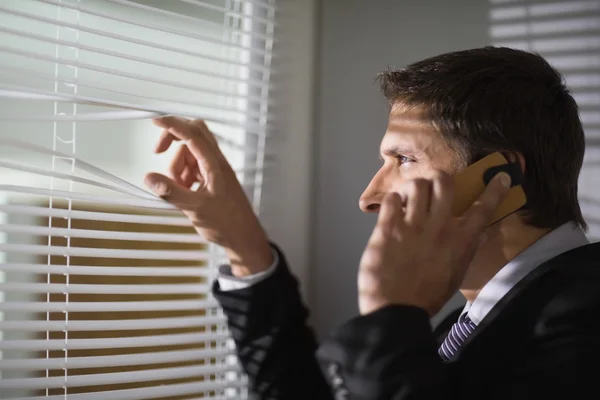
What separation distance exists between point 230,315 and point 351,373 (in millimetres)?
437

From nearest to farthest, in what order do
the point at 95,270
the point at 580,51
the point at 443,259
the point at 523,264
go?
the point at 443,259, the point at 523,264, the point at 95,270, the point at 580,51

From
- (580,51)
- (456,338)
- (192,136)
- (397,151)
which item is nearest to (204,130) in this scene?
(192,136)

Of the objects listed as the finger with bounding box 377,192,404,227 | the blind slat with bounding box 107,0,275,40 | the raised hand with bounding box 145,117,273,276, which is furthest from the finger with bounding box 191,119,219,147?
the finger with bounding box 377,192,404,227

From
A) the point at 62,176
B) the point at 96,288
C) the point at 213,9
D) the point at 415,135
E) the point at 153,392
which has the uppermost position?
the point at 213,9

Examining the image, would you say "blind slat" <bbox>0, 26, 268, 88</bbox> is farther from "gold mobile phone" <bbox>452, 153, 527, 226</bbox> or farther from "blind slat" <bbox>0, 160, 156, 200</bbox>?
"gold mobile phone" <bbox>452, 153, 527, 226</bbox>

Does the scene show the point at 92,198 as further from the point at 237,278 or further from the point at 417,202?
the point at 417,202

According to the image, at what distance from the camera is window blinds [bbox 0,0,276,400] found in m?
1.06

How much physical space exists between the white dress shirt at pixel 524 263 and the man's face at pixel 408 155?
0.18 m

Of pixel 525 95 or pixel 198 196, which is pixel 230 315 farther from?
pixel 525 95

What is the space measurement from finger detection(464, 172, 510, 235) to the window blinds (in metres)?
0.54

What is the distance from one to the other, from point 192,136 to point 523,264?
24.3 inches

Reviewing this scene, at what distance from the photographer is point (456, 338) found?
3.52 feet

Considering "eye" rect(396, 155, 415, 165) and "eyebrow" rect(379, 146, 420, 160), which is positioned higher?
"eyebrow" rect(379, 146, 420, 160)

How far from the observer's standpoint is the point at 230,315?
1.17m
